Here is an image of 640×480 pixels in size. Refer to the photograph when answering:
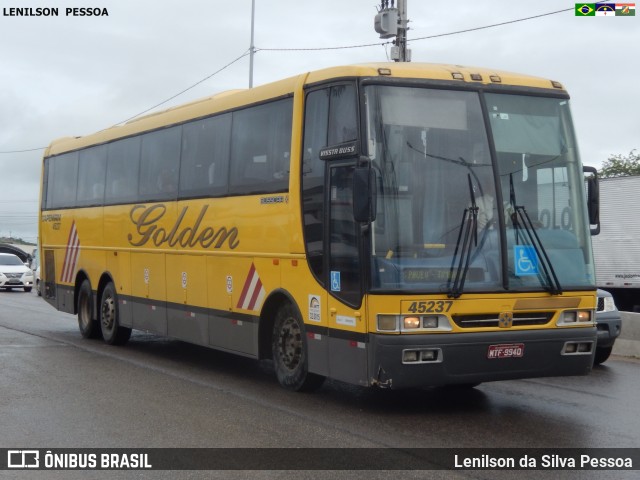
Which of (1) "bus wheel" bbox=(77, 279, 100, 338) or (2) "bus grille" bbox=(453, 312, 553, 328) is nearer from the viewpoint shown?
(2) "bus grille" bbox=(453, 312, 553, 328)

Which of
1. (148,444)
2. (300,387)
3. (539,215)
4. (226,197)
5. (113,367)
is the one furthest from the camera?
(113,367)

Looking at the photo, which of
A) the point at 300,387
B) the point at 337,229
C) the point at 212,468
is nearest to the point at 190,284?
the point at 300,387

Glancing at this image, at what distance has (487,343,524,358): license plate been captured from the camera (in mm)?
9102

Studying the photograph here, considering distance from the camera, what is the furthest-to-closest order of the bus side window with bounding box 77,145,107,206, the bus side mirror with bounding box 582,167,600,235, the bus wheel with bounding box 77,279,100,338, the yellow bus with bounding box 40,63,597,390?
the bus wheel with bounding box 77,279,100,338 < the bus side window with bounding box 77,145,107,206 < the bus side mirror with bounding box 582,167,600,235 < the yellow bus with bounding box 40,63,597,390

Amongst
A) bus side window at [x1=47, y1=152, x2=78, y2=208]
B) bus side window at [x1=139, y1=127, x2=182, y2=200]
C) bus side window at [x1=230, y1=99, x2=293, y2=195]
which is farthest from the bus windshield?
bus side window at [x1=47, y1=152, x2=78, y2=208]

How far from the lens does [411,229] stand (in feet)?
29.5

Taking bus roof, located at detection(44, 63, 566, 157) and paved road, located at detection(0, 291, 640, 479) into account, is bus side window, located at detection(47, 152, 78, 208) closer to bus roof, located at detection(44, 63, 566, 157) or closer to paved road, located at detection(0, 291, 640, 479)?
bus roof, located at detection(44, 63, 566, 157)

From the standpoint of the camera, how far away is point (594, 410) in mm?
9914

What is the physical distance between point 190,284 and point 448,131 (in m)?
5.29

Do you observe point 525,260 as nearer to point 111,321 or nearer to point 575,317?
point 575,317

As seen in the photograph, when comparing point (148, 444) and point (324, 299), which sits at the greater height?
point (324, 299)

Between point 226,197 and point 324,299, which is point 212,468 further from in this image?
point 226,197

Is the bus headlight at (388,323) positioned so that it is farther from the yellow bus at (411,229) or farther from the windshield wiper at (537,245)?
the windshield wiper at (537,245)

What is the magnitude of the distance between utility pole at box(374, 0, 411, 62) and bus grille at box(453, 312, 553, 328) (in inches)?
651
